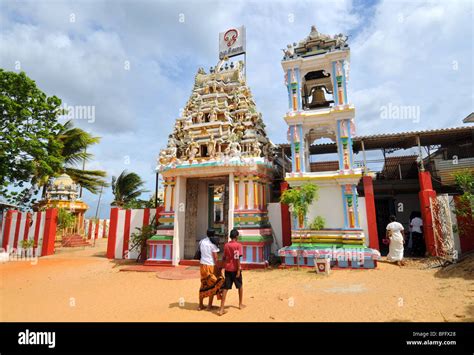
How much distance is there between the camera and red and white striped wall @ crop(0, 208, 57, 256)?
50.8 feet

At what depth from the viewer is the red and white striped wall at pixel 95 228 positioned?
2527cm

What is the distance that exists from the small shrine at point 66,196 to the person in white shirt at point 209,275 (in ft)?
66.0

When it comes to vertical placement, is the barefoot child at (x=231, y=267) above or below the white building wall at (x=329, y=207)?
below

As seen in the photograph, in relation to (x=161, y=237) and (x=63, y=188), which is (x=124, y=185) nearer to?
(x=63, y=188)

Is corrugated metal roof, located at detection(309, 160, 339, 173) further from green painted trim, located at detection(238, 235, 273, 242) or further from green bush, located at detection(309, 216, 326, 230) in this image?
green painted trim, located at detection(238, 235, 273, 242)

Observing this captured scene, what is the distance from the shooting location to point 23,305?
636 centimetres

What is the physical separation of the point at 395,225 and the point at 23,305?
37.8 ft

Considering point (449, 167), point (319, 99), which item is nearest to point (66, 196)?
point (319, 99)

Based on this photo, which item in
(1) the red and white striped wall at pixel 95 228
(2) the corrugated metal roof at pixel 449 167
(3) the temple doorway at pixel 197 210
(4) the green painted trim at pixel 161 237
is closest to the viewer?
(4) the green painted trim at pixel 161 237

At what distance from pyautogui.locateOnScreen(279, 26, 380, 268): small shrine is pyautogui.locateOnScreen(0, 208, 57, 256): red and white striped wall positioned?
1388 centimetres

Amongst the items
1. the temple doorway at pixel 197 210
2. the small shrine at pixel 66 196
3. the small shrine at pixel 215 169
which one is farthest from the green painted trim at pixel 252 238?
the small shrine at pixel 66 196

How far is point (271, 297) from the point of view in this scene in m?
6.39

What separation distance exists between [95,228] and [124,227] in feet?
50.4

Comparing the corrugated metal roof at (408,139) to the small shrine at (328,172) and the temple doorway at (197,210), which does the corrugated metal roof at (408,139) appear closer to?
the small shrine at (328,172)
